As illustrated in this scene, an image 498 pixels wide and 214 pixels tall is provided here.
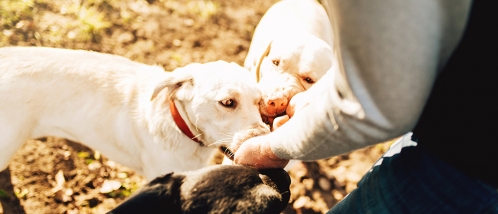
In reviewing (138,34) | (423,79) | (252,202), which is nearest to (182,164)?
(252,202)

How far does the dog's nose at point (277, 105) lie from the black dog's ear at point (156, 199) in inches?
37.5

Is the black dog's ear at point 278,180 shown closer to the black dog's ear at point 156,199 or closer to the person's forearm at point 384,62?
the black dog's ear at point 156,199

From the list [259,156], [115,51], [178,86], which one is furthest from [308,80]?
[115,51]

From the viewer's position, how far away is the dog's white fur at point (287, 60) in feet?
7.96

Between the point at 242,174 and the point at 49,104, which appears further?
the point at 49,104

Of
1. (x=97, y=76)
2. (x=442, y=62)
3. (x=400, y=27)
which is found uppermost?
(x=400, y=27)

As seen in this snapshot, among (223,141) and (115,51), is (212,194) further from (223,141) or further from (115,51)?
(115,51)

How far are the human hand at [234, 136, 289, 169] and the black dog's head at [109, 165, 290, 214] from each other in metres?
0.08

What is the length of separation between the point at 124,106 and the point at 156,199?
132cm

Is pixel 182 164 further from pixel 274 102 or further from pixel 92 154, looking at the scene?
pixel 92 154

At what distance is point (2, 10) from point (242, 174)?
3938 millimetres

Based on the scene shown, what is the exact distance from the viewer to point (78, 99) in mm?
2537

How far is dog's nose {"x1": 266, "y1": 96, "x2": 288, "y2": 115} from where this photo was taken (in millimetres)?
2318

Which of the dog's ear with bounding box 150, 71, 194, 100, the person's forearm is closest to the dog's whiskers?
the dog's ear with bounding box 150, 71, 194, 100
